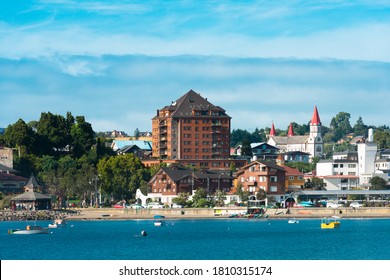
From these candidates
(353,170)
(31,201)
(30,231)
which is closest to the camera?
(30,231)

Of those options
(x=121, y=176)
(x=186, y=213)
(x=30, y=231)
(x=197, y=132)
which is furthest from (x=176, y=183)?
(x=30, y=231)

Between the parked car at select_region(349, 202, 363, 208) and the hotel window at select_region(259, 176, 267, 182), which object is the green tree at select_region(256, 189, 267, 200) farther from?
the parked car at select_region(349, 202, 363, 208)

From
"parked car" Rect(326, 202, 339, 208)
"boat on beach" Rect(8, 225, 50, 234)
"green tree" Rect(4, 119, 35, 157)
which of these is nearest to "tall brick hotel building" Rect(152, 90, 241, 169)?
"green tree" Rect(4, 119, 35, 157)

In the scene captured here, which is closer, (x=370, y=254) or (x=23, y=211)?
(x=370, y=254)

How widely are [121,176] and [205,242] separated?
50.3 meters

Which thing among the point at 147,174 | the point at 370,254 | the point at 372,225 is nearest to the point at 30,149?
the point at 147,174

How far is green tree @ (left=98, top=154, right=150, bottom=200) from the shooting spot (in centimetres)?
13700

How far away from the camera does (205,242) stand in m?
88.4

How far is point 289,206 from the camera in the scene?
133 m

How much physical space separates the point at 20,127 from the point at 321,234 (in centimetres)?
6488

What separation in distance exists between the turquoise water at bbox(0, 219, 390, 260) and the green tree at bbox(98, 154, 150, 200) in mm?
18190

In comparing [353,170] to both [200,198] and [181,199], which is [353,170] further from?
[200,198]

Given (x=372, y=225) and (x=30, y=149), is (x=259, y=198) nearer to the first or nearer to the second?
(x=372, y=225)

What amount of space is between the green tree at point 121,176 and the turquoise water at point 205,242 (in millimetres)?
18190
